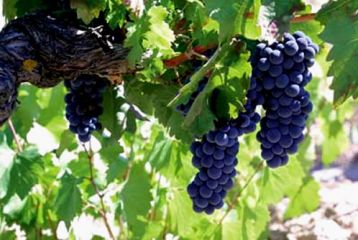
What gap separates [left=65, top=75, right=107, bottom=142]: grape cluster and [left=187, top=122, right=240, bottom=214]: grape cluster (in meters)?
0.28

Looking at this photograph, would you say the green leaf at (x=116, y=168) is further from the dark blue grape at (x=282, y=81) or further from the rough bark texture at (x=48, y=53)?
the dark blue grape at (x=282, y=81)

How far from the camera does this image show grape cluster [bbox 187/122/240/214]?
1.63 m

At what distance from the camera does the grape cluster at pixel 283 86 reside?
160cm

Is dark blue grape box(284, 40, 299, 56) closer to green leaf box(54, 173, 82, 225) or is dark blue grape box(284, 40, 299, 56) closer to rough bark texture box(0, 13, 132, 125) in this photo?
rough bark texture box(0, 13, 132, 125)

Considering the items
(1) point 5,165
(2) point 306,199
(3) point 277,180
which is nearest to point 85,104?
(1) point 5,165

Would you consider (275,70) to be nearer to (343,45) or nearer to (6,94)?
(343,45)

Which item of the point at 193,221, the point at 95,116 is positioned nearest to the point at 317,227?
the point at 193,221

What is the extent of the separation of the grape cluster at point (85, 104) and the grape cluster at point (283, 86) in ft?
1.30

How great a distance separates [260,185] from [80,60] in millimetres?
1351

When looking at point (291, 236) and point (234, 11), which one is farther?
point (291, 236)

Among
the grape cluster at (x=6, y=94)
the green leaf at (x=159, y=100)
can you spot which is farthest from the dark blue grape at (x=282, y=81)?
the grape cluster at (x=6, y=94)

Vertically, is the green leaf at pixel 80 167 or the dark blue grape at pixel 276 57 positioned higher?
the dark blue grape at pixel 276 57

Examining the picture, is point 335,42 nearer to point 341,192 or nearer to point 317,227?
point 317,227

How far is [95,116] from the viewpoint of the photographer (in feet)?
6.23
